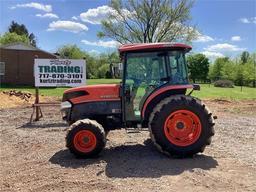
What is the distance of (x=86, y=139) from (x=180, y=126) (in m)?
1.93

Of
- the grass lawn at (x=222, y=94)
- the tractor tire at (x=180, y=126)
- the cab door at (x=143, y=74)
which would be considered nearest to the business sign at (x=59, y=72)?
the cab door at (x=143, y=74)

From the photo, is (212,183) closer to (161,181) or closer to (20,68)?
(161,181)

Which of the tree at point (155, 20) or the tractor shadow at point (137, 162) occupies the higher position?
the tree at point (155, 20)

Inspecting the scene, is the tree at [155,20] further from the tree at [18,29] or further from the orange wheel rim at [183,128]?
the tree at [18,29]

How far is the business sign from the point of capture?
46.6 ft

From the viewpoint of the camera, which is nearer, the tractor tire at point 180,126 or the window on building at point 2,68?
the tractor tire at point 180,126

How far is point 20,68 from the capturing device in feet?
130

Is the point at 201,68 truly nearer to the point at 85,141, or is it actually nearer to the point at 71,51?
the point at 71,51

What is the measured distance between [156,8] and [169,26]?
1956 mm

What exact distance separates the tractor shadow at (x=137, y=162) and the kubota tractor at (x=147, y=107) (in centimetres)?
24

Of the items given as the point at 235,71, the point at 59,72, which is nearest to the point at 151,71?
the point at 59,72

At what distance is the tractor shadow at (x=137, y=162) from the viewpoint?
684cm

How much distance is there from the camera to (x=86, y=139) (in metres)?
7.93

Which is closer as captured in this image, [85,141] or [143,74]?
[85,141]
